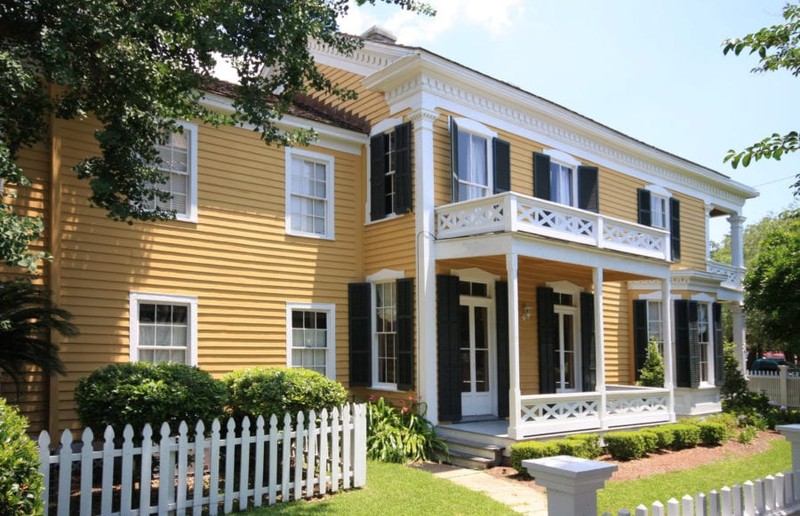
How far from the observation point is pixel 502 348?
14.3m

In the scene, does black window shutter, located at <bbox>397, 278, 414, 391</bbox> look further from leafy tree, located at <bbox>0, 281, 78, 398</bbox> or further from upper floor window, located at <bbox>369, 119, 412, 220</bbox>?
leafy tree, located at <bbox>0, 281, 78, 398</bbox>

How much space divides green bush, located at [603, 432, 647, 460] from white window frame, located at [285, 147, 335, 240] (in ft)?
21.8

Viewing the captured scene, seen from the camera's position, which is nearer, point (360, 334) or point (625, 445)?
point (625, 445)

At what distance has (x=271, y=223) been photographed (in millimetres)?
13000

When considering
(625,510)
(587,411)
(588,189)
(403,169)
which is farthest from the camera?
(588,189)

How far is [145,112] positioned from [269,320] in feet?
17.5

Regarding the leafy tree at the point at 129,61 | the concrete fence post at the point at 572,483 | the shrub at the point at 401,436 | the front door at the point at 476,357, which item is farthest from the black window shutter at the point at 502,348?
the concrete fence post at the point at 572,483

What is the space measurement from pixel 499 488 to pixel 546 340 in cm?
630

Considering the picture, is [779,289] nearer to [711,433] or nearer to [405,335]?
[711,433]

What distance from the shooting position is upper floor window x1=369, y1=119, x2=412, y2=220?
521 inches

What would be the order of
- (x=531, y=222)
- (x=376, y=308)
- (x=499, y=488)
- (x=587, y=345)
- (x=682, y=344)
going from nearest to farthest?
(x=499, y=488)
(x=531, y=222)
(x=376, y=308)
(x=587, y=345)
(x=682, y=344)

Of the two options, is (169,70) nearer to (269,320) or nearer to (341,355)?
(269,320)

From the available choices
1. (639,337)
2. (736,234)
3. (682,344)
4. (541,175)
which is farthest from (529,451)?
(736,234)

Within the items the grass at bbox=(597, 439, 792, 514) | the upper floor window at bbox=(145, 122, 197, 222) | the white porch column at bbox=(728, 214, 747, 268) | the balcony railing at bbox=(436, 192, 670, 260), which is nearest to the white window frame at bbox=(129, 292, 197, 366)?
the upper floor window at bbox=(145, 122, 197, 222)
